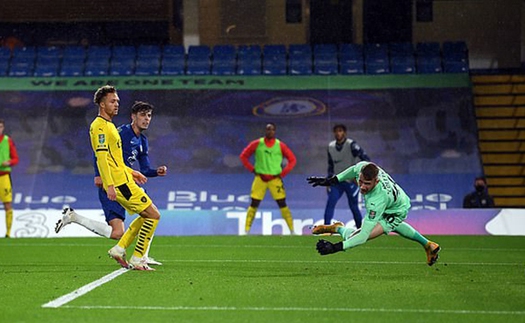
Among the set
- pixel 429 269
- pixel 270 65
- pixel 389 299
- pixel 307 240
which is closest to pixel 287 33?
pixel 270 65

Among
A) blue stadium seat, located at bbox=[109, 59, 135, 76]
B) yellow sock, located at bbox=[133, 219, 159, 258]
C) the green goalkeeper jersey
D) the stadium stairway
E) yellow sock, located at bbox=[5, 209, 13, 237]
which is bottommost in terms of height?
yellow sock, located at bbox=[133, 219, 159, 258]

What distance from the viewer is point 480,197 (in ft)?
74.1

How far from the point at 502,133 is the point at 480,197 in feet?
12.6

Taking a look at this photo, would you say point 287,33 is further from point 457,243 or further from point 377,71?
point 457,243

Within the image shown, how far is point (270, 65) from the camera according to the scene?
86.6ft

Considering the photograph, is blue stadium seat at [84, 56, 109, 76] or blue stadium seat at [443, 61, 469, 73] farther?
blue stadium seat at [84, 56, 109, 76]

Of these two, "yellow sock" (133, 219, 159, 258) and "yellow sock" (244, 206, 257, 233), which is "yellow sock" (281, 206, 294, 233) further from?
"yellow sock" (133, 219, 159, 258)

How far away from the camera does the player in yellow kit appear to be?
10.7 metres

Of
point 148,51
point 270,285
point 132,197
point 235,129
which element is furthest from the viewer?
point 148,51

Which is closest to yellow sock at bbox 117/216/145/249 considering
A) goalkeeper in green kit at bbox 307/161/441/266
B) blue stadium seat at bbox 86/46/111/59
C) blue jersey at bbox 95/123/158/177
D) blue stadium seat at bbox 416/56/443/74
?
blue jersey at bbox 95/123/158/177

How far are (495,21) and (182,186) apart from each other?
8.83m

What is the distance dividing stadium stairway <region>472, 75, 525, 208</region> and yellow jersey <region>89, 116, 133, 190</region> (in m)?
15.0

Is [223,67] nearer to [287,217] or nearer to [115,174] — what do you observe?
[287,217]

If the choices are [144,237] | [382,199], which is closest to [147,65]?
[144,237]
